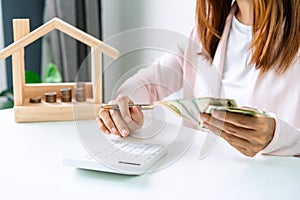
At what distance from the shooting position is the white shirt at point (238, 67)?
50.0 inches

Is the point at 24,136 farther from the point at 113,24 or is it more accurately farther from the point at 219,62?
the point at 113,24

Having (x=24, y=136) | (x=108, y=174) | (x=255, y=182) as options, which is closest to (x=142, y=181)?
(x=108, y=174)

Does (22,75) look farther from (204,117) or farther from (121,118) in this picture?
(204,117)

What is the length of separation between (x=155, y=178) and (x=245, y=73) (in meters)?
0.61

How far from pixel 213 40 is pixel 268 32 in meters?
0.24

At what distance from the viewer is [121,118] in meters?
1.01

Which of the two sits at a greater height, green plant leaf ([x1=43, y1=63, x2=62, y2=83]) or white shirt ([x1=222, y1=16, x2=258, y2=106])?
white shirt ([x1=222, y1=16, x2=258, y2=106])

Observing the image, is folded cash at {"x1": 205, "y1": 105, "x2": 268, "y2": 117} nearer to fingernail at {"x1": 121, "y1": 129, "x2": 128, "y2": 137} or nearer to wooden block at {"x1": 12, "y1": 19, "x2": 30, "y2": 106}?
fingernail at {"x1": 121, "y1": 129, "x2": 128, "y2": 137}

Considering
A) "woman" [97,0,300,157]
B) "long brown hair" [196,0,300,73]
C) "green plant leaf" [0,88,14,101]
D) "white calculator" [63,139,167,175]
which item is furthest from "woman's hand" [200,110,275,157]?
"green plant leaf" [0,88,14,101]

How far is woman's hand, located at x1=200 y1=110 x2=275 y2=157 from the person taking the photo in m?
0.85

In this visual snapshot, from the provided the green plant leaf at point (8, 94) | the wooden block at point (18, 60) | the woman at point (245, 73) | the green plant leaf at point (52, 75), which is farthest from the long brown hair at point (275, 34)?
the green plant leaf at point (8, 94)

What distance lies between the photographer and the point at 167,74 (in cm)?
131

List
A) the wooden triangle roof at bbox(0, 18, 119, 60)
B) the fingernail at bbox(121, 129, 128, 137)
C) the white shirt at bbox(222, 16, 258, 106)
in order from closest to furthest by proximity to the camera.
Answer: the fingernail at bbox(121, 129, 128, 137)
the wooden triangle roof at bbox(0, 18, 119, 60)
the white shirt at bbox(222, 16, 258, 106)

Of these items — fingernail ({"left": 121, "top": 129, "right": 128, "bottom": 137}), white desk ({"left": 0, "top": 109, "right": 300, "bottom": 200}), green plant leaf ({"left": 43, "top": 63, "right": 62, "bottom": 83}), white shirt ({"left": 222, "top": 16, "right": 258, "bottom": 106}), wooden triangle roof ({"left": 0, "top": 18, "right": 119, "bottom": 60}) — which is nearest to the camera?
white desk ({"left": 0, "top": 109, "right": 300, "bottom": 200})
